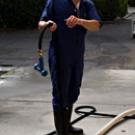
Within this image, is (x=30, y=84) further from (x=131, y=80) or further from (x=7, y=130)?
(x=7, y=130)

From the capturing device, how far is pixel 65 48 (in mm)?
4941

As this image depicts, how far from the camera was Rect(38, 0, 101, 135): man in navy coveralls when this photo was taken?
192 inches

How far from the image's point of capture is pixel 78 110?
650cm

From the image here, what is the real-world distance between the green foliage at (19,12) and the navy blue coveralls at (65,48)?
13.0m

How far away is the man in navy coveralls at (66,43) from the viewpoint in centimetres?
488

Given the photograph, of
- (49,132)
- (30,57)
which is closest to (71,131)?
(49,132)

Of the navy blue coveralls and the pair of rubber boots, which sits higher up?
the navy blue coveralls

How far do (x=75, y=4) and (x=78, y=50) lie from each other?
1.50ft

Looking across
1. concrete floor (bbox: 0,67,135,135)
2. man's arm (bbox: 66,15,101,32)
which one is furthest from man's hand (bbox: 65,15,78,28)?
concrete floor (bbox: 0,67,135,135)

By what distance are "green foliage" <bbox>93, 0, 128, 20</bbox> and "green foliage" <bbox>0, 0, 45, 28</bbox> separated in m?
3.53

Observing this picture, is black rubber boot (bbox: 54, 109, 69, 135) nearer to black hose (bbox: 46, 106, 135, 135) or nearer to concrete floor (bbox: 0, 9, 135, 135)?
concrete floor (bbox: 0, 9, 135, 135)

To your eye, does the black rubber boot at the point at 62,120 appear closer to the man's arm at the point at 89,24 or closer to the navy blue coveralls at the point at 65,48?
the navy blue coveralls at the point at 65,48

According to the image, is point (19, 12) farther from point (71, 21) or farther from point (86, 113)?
point (71, 21)

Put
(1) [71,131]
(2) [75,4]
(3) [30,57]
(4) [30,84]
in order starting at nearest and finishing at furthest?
(2) [75,4]
(1) [71,131]
(4) [30,84]
(3) [30,57]
